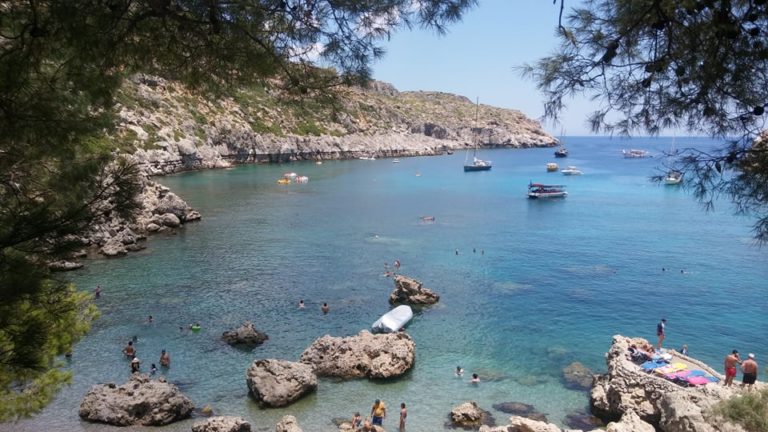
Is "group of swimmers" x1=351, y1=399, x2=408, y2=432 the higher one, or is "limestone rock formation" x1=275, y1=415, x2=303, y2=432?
"limestone rock formation" x1=275, y1=415, x2=303, y2=432

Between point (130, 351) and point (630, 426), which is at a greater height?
point (630, 426)

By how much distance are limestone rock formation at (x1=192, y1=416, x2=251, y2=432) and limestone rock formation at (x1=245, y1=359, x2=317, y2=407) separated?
2805 mm

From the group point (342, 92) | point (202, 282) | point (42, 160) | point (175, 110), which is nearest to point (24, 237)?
point (42, 160)

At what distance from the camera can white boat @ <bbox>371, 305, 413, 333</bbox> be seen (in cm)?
2998

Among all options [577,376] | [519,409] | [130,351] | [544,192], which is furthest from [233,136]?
[519,409]

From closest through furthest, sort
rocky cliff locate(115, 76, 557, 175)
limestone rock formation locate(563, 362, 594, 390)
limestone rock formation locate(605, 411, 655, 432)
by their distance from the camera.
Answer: limestone rock formation locate(605, 411, 655, 432) → limestone rock formation locate(563, 362, 594, 390) → rocky cliff locate(115, 76, 557, 175)

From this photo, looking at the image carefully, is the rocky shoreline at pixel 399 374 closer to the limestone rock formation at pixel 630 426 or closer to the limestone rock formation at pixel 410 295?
the limestone rock formation at pixel 630 426

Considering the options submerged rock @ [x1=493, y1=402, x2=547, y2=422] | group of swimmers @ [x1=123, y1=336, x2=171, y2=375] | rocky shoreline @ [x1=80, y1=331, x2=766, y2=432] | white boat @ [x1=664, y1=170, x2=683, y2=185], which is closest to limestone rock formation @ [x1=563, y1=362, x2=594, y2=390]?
rocky shoreline @ [x1=80, y1=331, x2=766, y2=432]

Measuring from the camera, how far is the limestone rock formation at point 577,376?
956 inches

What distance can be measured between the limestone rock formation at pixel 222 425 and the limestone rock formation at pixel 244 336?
353 inches

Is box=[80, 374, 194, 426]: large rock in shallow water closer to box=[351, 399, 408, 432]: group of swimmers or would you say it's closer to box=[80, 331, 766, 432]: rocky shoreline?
box=[80, 331, 766, 432]: rocky shoreline

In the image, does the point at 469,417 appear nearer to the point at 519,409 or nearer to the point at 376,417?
the point at 519,409

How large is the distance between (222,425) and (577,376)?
15709 millimetres

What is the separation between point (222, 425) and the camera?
18719 millimetres
